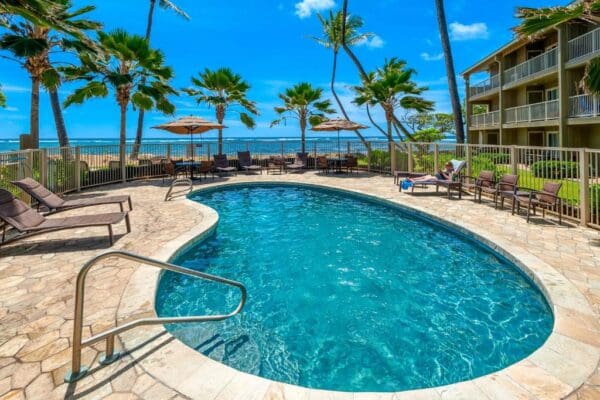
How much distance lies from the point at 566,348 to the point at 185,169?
1466 centimetres

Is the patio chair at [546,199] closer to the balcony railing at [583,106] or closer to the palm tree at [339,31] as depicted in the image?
the balcony railing at [583,106]

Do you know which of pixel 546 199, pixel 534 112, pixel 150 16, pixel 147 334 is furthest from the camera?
pixel 150 16

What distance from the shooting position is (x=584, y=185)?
257 inches

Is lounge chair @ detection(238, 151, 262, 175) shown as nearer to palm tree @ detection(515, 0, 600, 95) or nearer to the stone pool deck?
the stone pool deck

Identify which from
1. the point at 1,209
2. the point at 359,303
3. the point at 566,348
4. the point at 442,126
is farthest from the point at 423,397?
the point at 442,126

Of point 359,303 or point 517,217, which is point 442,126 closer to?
point 517,217

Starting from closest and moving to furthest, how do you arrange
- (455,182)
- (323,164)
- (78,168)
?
(455,182), (78,168), (323,164)

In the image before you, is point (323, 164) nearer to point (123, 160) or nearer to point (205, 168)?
point (205, 168)

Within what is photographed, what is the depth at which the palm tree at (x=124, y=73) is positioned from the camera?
13.1 m

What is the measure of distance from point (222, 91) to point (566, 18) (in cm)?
1603

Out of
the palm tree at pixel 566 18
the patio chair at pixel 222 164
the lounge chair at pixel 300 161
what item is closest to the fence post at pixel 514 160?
the palm tree at pixel 566 18

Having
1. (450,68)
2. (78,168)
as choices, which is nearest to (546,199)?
(450,68)

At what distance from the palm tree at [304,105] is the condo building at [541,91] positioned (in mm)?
11574

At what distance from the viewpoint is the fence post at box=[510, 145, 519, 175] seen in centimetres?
866
